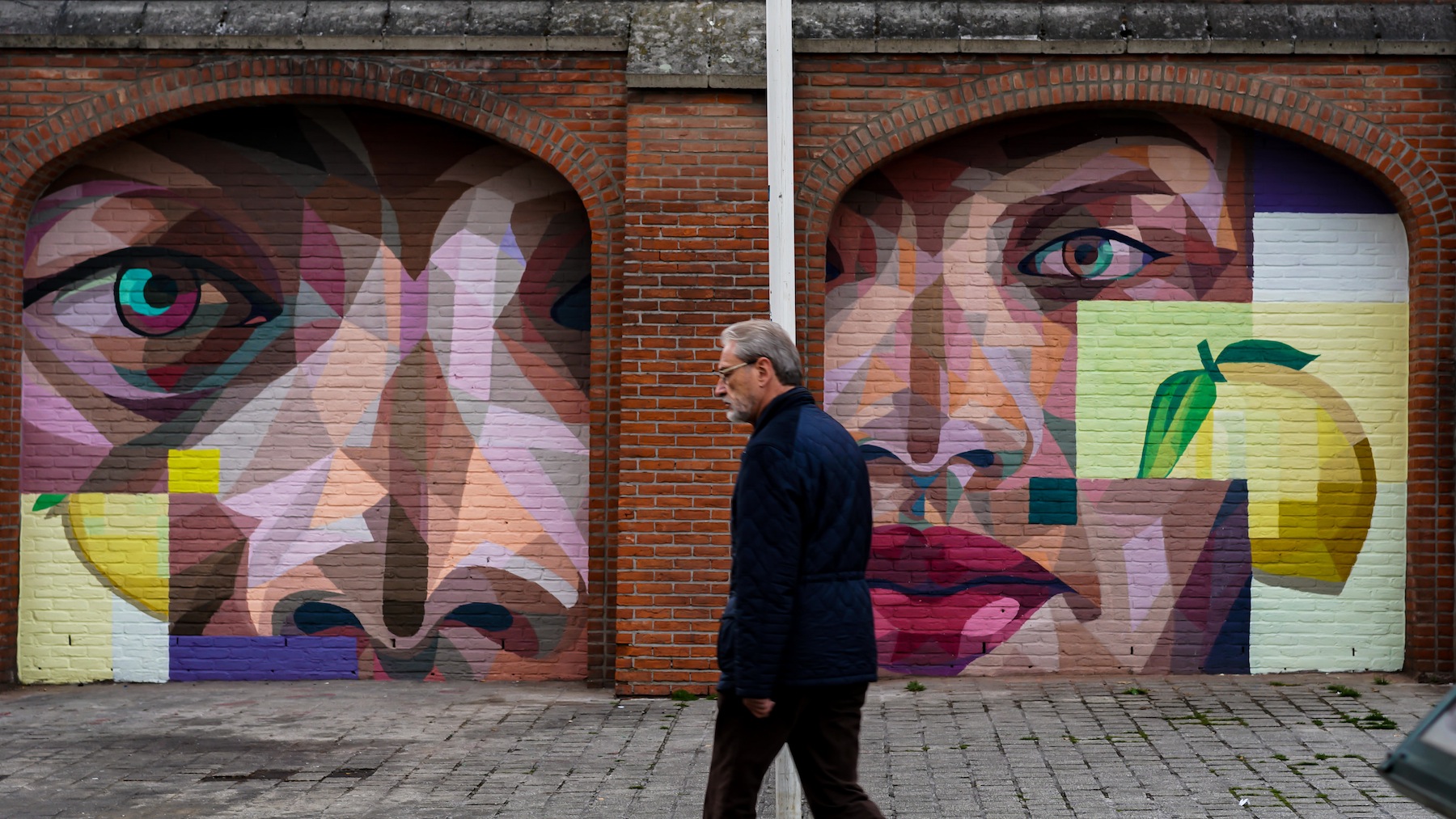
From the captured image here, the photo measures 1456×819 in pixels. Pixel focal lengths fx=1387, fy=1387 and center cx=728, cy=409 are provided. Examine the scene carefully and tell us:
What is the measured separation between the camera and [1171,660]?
28.9ft

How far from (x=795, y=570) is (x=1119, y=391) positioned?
17.8 ft

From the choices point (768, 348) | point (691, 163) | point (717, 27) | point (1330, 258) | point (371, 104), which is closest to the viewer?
point (768, 348)

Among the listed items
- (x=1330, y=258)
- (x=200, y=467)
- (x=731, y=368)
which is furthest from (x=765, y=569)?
(x=1330, y=258)

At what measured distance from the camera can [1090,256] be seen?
29.1ft

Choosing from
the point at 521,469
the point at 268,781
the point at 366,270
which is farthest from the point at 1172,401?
the point at 268,781

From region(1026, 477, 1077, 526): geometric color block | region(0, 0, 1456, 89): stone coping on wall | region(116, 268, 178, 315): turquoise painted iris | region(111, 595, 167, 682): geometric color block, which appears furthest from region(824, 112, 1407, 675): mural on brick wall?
region(111, 595, 167, 682): geometric color block

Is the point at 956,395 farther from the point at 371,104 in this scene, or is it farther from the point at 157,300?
the point at 157,300

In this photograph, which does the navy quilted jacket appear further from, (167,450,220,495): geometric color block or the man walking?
(167,450,220,495): geometric color block

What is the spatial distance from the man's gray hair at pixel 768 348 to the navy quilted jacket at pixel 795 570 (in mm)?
179

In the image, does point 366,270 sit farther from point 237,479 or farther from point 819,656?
point 819,656

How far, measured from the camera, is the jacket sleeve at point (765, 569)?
3.93 metres

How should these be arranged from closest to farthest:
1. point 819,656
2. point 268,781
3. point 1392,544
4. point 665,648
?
point 819,656
point 268,781
point 665,648
point 1392,544

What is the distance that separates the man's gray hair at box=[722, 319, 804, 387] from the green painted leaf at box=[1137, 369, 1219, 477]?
5147mm

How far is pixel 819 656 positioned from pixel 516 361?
530 centimetres
